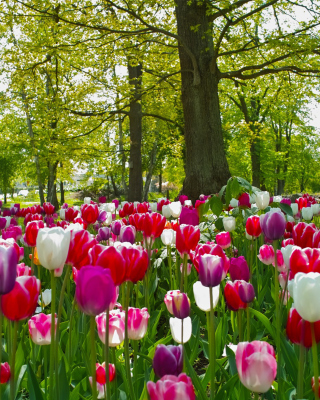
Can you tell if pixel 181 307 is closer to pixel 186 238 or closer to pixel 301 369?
pixel 301 369

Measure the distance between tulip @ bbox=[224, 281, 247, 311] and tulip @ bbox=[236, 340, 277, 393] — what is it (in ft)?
2.11

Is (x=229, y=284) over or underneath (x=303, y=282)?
underneath

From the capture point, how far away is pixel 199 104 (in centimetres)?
877

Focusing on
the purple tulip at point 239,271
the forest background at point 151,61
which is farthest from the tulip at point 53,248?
the forest background at point 151,61

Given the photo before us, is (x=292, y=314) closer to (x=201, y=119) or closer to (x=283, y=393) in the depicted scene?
(x=283, y=393)

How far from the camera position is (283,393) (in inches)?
57.7

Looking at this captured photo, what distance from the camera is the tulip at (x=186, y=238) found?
80.5 inches

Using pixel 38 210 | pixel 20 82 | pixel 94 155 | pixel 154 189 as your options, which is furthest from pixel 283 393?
pixel 154 189

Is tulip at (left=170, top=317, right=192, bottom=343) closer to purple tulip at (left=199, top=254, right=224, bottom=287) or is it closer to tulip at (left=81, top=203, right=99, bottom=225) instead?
purple tulip at (left=199, top=254, right=224, bottom=287)

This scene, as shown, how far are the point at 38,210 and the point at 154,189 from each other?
5877cm

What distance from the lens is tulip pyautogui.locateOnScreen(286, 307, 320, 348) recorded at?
1202mm

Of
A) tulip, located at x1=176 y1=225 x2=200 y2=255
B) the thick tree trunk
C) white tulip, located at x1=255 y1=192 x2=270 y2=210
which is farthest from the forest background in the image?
tulip, located at x1=176 y1=225 x2=200 y2=255

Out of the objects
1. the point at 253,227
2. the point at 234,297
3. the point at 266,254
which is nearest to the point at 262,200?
the point at 253,227

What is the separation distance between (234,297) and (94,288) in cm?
83
